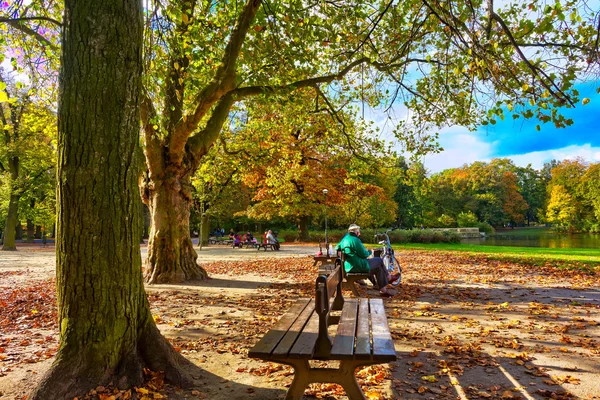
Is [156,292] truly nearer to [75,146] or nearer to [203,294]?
[203,294]

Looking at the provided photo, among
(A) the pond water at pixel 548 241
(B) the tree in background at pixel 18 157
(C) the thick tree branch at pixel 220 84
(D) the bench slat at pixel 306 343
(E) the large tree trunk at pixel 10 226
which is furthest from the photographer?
(A) the pond water at pixel 548 241

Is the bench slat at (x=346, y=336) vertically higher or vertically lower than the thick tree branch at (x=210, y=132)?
lower

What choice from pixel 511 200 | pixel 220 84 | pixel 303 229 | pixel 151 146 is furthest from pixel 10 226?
pixel 511 200

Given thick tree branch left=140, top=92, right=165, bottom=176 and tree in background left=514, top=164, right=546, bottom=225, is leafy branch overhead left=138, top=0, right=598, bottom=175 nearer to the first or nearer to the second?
thick tree branch left=140, top=92, right=165, bottom=176

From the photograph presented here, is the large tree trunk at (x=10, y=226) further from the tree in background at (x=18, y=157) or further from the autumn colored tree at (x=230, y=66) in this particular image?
the autumn colored tree at (x=230, y=66)

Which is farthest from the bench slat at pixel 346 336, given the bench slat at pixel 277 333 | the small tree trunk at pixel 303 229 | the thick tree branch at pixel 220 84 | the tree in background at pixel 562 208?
the tree in background at pixel 562 208

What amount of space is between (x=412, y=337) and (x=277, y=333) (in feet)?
8.86

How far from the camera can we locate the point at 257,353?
2.98 metres

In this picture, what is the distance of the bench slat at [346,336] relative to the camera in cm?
291

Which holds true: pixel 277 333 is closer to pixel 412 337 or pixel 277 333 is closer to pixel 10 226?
pixel 412 337

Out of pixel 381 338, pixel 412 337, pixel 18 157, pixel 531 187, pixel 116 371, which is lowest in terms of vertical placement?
pixel 412 337

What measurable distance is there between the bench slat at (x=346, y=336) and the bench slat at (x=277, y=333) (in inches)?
14.6

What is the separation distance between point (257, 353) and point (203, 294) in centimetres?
615

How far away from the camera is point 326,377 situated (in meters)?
3.17
